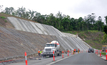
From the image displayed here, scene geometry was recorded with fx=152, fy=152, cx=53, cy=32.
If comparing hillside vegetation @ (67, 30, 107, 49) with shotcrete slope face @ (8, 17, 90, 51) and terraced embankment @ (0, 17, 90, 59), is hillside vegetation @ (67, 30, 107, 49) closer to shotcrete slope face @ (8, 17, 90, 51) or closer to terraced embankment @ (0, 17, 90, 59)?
shotcrete slope face @ (8, 17, 90, 51)

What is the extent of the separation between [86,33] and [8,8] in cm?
6538

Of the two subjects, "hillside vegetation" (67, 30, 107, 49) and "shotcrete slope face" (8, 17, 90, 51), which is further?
"hillside vegetation" (67, 30, 107, 49)

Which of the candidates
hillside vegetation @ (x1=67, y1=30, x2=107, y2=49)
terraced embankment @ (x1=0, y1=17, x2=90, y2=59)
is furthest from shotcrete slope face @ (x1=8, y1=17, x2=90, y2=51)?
hillside vegetation @ (x1=67, y1=30, x2=107, y2=49)

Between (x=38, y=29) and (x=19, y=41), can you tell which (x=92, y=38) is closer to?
(x=38, y=29)

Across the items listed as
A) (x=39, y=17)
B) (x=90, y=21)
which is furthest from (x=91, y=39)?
(x=90, y=21)

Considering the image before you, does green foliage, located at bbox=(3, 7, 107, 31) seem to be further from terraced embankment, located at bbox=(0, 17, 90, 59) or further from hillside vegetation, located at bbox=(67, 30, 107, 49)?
terraced embankment, located at bbox=(0, 17, 90, 59)

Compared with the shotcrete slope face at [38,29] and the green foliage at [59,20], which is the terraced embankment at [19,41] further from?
the green foliage at [59,20]

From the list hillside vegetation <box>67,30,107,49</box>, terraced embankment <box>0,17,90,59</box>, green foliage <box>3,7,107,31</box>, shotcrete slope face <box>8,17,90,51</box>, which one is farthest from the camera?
green foliage <box>3,7,107,31</box>

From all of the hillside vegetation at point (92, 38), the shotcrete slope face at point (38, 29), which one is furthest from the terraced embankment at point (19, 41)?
the hillside vegetation at point (92, 38)

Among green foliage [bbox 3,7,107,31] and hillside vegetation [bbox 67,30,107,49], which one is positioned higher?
green foliage [bbox 3,7,107,31]

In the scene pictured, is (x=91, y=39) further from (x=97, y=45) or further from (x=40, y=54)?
(x=40, y=54)

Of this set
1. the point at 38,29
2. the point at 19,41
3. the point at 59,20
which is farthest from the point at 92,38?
the point at 19,41

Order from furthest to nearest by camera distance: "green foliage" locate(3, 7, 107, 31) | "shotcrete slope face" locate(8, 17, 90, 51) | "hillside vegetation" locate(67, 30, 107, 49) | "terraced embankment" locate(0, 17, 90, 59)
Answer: "green foliage" locate(3, 7, 107, 31) < "hillside vegetation" locate(67, 30, 107, 49) < "shotcrete slope face" locate(8, 17, 90, 51) < "terraced embankment" locate(0, 17, 90, 59)

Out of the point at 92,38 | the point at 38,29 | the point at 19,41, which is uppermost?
the point at 38,29
